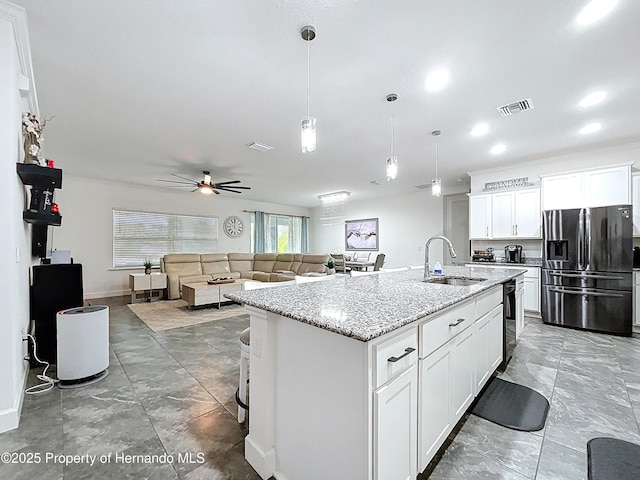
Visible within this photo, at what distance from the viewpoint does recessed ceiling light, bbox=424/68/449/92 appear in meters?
2.40

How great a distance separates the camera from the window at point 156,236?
6.64 metres

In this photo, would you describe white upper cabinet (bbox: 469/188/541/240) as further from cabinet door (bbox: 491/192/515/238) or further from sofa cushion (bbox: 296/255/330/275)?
sofa cushion (bbox: 296/255/330/275)

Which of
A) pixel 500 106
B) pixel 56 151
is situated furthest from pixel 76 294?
pixel 500 106

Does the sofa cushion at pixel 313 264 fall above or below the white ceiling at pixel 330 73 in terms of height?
below

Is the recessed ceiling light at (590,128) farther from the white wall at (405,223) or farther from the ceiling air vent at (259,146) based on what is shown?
the ceiling air vent at (259,146)

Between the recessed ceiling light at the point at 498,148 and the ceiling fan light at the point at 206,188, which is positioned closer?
the recessed ceiling light at the point at 498,148

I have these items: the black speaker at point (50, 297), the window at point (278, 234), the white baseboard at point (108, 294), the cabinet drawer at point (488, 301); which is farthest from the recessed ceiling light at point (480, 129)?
the white baseboard at point (108, 294)

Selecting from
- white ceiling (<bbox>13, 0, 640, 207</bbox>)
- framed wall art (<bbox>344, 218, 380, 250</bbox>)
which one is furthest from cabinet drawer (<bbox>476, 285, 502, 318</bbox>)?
framed wall art (<bbox>344, 218, 380, 250</bbox>)

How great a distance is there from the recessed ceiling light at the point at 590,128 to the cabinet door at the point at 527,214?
1158 mm

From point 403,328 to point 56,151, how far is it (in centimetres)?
585

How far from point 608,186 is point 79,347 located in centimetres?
650

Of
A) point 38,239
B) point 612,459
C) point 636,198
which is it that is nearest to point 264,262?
point 38,239

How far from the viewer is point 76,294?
9.70ft

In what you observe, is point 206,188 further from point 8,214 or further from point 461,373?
point 461,373
